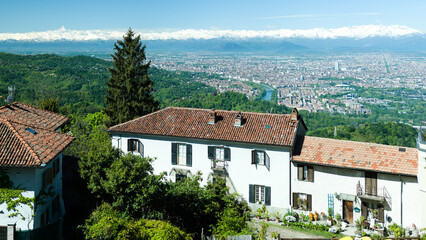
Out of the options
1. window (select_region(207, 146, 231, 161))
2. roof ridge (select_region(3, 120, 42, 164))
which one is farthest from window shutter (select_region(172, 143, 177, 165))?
roof ridge (select_region(3, 120, 42, 164))

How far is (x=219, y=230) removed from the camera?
58.2ft

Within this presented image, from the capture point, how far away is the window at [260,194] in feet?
83.8

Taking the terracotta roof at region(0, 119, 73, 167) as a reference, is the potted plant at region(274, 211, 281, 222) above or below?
below

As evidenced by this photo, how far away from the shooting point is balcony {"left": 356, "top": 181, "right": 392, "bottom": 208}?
2275cm

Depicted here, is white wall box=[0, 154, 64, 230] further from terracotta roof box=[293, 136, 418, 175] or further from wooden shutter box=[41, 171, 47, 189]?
terracotta roof box=[293, 136, 418, 175]

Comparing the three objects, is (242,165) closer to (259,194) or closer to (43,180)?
(259,194)

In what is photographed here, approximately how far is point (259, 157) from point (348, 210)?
6375 millimetres

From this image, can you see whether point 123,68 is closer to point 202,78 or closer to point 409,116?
point 409,116

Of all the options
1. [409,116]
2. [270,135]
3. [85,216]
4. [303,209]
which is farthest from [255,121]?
[409,116]

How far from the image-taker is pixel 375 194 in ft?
75.6

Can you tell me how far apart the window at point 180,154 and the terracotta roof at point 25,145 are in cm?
885

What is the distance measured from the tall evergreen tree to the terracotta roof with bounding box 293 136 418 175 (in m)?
18.2

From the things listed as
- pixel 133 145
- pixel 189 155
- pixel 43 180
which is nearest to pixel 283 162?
pixel 189 155

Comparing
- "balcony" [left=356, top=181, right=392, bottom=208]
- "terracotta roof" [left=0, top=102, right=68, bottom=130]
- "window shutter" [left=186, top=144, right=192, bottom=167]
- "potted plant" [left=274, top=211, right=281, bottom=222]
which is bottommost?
"potted plant" [left=274, top=211, right=281, bottom=222]
